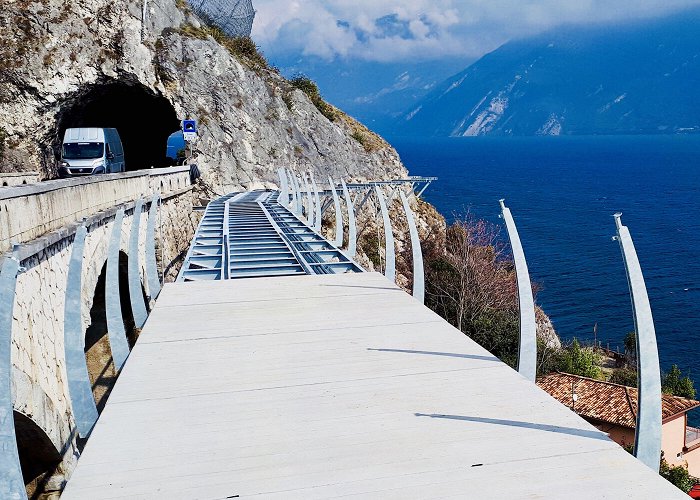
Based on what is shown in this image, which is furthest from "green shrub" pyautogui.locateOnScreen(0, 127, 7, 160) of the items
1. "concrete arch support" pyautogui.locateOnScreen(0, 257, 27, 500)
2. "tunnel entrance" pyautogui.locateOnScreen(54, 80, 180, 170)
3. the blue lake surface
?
"concrete arch support" pyautogui.locateOnScreen(0, 257, 27, 500)

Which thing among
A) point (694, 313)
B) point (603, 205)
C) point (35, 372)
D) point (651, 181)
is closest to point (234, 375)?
point (35, 372)

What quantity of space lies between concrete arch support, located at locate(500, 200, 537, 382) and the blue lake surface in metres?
15.6

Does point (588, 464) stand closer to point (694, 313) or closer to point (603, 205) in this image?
point (694, 313)

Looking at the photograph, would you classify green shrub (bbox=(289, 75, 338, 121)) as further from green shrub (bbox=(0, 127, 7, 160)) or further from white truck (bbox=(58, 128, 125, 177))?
white truck (bbox=(58, 128, 125, 177))

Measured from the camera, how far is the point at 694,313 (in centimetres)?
4944

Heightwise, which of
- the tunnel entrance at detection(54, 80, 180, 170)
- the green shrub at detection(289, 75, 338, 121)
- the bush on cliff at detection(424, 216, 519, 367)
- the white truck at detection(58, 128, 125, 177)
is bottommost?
the bush on cliff at detection(424, 216, 519, 367)

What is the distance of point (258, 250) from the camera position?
15.6 m

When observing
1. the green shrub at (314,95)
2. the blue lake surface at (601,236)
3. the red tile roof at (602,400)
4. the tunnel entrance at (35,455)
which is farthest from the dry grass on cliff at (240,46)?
the tunnel entrance at (35,455)

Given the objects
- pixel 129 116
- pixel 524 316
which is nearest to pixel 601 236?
pixel 129 116

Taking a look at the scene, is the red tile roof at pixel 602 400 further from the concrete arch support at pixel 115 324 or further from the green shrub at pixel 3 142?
the green shrub at pixel 3 142

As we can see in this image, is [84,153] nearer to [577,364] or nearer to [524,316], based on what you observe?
[524,316]

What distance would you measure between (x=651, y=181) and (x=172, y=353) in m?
139

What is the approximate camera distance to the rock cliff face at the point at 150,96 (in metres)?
33.6

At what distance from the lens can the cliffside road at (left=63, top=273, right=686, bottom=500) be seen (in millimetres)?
4293
